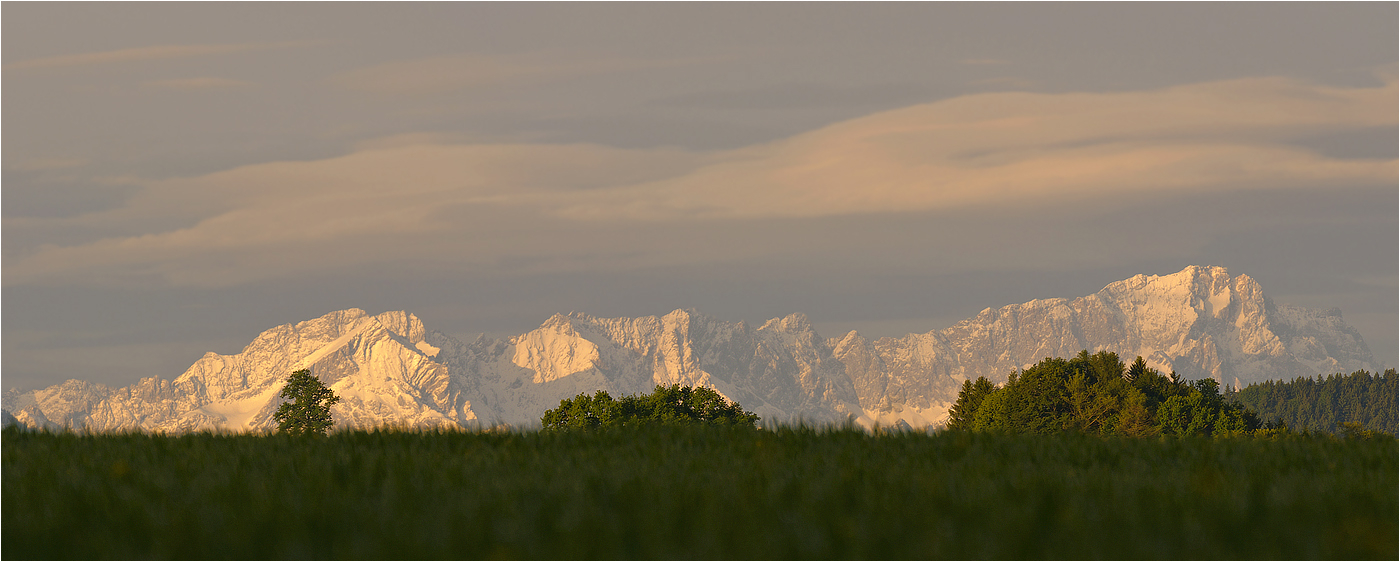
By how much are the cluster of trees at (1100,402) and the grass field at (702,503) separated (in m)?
102

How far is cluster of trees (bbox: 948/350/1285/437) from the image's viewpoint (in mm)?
115062

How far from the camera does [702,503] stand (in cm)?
1322

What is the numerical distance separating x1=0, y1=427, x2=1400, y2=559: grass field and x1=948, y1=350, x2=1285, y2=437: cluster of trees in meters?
102

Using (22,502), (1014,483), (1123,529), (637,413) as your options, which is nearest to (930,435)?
(1014,483)

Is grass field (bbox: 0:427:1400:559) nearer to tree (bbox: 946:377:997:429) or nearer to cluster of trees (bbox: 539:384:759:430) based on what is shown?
cluster of trees (bbox: 539:384:759:430)

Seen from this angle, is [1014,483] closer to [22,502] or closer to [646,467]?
[646,467]

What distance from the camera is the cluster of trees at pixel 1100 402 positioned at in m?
115

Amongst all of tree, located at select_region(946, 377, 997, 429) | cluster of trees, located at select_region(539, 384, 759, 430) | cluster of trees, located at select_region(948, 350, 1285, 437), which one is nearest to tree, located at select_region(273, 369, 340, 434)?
cluster of trees, located at select_region(539, 384, 759, 430)

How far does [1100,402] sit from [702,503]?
377 feet

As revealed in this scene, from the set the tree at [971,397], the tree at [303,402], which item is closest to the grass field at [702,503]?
the tree at [303,402]

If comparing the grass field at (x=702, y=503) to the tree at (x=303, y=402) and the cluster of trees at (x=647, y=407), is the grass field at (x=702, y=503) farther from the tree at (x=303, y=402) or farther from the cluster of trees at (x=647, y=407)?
the tree at (x=303, y=402)

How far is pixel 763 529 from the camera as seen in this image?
1217cm

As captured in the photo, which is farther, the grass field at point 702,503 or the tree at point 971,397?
the tree at point 971,397

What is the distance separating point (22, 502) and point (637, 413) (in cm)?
8447
